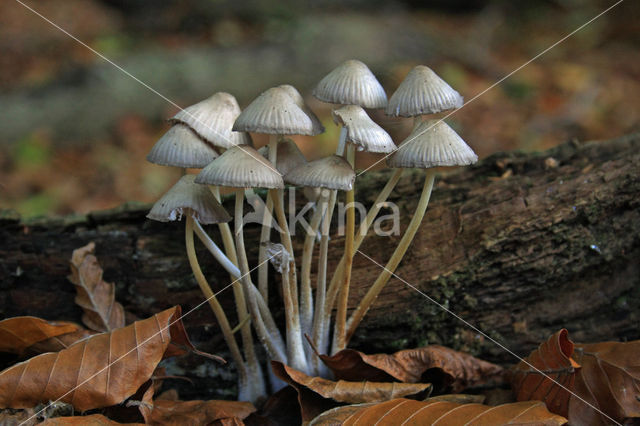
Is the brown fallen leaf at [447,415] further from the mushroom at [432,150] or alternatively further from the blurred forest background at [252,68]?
the blurred forest background at [252,68]

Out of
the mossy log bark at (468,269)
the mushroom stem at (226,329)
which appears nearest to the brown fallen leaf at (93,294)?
the mossy log bark at (468,269)

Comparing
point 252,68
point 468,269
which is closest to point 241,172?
point 468,269

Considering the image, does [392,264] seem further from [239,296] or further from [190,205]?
[190,205]

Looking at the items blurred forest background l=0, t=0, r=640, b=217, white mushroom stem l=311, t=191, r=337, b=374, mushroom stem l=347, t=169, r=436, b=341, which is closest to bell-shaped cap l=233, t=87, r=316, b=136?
white mushroom stem l=311, t=191, r=337, b=374

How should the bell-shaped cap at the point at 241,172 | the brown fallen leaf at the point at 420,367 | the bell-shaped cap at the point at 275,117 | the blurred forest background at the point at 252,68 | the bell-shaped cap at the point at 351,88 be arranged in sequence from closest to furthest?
the bell-shaped cap at the point at 241,172, the bell-shaped cap at the point at 275,117, the bell-shaped cap at the point at 351,88, the brown fallen leaf at the point at 420,367, the blurred forest background at the point at 252,68

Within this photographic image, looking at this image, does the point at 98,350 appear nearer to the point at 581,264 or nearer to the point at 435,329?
the point at 435,329

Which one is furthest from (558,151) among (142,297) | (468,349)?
(142,297)

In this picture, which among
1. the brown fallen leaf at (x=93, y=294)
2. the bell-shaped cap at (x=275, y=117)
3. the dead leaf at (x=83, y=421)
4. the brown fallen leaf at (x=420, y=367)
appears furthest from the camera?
the brown fallen leaf at (x=93, y=294)
